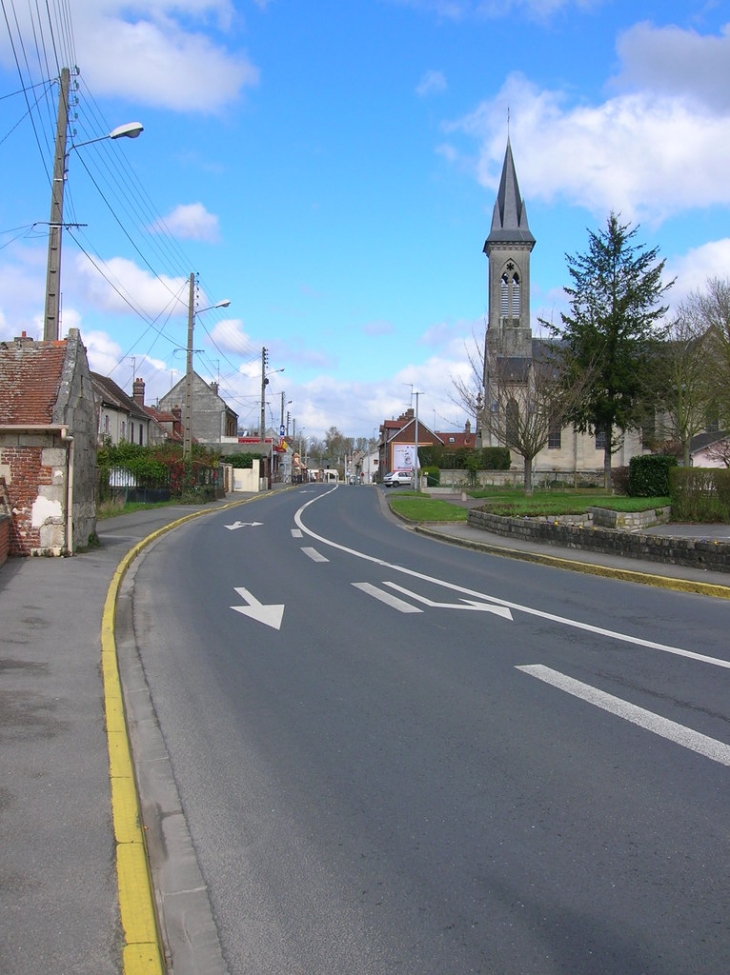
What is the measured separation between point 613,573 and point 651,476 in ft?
59.0

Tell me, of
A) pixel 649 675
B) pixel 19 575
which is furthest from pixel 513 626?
pixel 19 575

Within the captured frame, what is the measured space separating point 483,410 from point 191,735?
122ft

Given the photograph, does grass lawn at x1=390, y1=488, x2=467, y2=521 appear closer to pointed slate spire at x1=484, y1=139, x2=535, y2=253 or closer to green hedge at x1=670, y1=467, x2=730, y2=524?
green hedge at x1=670, y1=467, x2=730, y2=524

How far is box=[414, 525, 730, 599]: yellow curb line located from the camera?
43.8ft

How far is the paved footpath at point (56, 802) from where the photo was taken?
11.2 ft

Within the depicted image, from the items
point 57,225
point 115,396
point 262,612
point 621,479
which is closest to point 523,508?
point 621,479

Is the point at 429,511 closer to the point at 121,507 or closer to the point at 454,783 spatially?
the point at 121,507

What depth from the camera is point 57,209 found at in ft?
64.6

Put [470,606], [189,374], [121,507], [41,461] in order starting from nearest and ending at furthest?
[470,606] < [41,461] < [121,507] < [189,374]

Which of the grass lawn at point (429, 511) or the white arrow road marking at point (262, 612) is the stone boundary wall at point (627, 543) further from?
the white arrow road marking at point (262, 612)

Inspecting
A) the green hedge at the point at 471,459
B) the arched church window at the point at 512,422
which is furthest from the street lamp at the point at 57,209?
the green hedge at the point at 471,459

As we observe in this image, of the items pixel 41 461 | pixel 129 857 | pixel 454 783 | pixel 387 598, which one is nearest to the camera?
pixel 129 857

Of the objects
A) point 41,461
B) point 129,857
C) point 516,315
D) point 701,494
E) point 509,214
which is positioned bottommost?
point 129,857

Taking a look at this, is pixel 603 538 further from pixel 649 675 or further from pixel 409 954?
pixel 409 954
